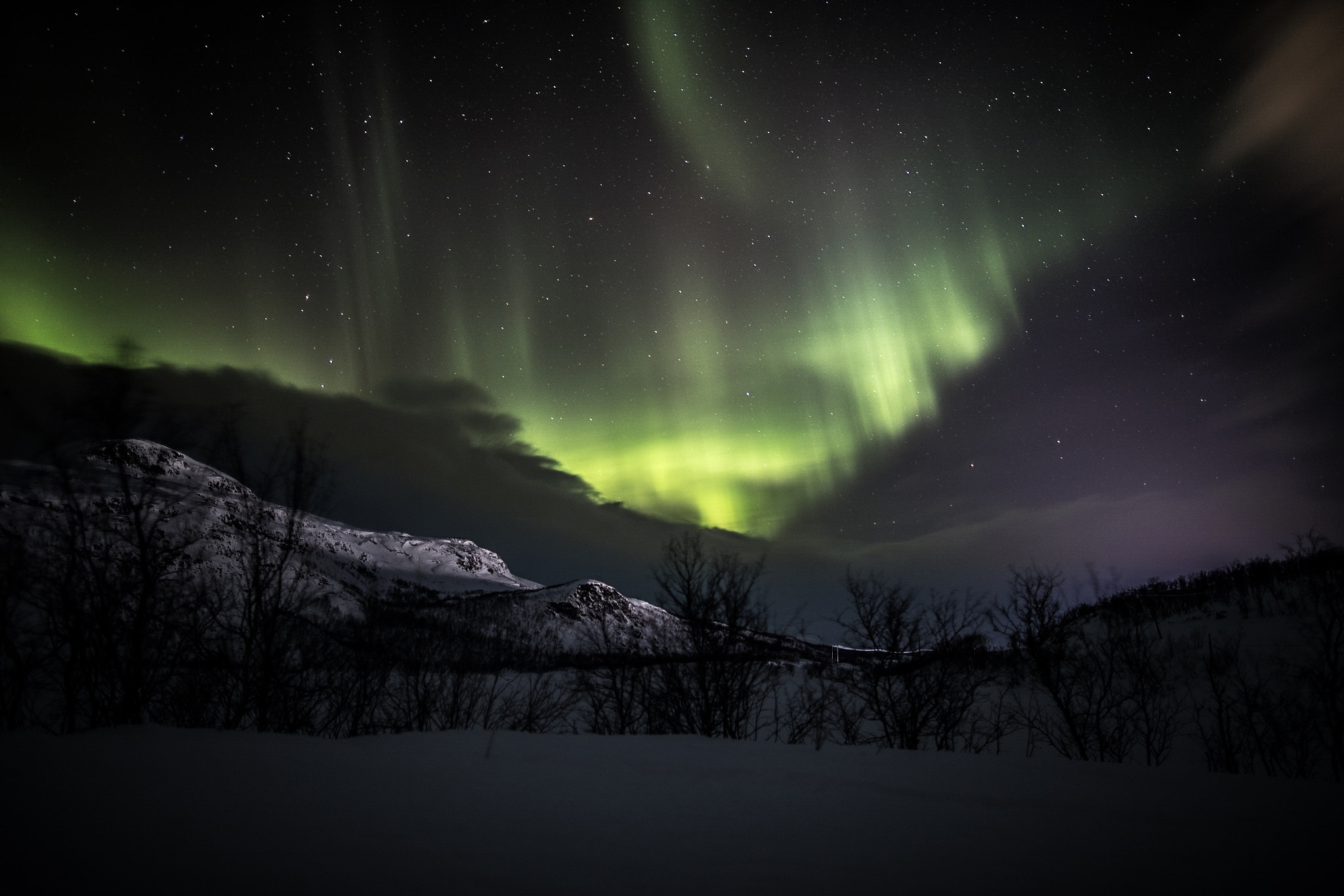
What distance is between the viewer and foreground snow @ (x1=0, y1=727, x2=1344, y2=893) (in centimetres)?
257

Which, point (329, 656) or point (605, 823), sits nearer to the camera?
point (605, 823)

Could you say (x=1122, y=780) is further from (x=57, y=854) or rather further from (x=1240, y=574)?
(x=1240, y=574)

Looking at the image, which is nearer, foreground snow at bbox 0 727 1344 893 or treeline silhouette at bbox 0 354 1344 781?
foreground snow at bbox 0 727 1344 893

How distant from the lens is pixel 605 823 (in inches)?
131

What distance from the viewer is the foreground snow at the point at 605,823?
2.57 meters

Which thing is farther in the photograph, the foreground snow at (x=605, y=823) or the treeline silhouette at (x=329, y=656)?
the treeline silhouette at (x=329, y=656)

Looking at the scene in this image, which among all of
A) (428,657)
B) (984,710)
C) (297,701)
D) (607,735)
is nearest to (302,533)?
(297,701)

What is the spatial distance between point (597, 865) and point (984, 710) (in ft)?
255

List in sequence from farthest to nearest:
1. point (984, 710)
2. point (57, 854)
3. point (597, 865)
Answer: point (984, 710)
point (597, 865)
point (57, 854)

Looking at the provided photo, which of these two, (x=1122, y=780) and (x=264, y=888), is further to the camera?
(x=1122, y=780)

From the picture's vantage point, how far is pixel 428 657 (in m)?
19.7

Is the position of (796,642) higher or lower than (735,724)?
higher

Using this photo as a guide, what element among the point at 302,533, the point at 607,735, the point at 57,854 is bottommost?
the point at 607,735

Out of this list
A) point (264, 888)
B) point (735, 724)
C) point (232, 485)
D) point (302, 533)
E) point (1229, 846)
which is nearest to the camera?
point (264, 888)
